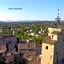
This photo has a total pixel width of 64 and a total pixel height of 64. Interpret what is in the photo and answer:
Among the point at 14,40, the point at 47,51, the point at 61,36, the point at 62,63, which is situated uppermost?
the point at 61,36

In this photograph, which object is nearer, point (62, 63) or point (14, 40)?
point (62, 63)

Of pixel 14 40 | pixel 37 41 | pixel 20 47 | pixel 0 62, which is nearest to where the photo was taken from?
pixel 0 62

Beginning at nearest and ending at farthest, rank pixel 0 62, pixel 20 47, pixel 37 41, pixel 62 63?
pixel 62 63 < pixel 0 62 < pixel 20 47 < pixel 37 41

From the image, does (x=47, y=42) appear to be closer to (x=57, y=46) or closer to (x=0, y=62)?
(x=57, y=46)

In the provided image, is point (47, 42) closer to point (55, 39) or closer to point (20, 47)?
point (55, 39)

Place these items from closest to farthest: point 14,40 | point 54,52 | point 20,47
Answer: point 54,52 → point 20,47 → point 14,40

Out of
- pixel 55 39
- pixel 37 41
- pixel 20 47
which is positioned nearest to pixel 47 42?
pixel 55 39

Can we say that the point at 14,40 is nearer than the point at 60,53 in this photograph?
No

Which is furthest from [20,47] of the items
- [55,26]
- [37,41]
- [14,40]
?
[55,26]

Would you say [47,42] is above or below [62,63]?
above
